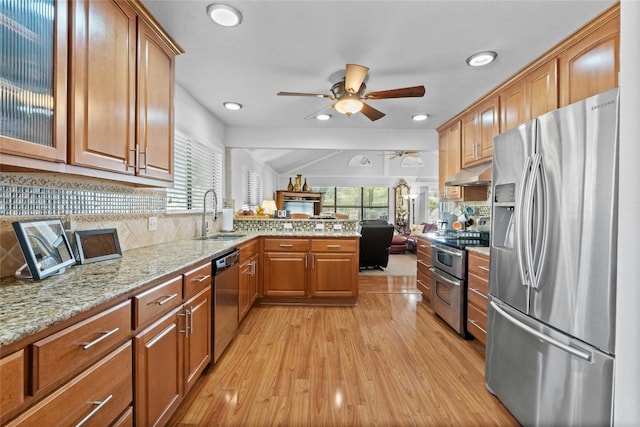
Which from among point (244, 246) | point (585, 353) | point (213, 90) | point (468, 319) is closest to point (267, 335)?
point (244, 246)

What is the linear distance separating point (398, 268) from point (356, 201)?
5.19 metres

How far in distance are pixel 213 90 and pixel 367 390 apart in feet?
9.55

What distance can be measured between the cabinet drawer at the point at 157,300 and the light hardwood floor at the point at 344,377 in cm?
71

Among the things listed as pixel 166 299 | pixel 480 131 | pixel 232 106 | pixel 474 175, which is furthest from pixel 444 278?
pixel 232 106

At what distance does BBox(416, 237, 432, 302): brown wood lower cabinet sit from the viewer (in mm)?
3439

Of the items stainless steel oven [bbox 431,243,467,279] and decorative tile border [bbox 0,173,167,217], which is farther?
stainless steel oven [bbox 431,243,467,279]

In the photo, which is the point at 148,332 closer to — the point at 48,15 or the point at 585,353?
the point at 48,15

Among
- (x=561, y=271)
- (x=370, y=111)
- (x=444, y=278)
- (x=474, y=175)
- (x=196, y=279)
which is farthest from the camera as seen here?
(x=474, y=175)

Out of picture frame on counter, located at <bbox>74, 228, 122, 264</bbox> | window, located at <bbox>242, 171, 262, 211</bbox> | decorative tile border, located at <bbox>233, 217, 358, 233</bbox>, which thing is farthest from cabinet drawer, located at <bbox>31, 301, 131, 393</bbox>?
window, located at <bbox>242, 171, 262, 211</bbox>

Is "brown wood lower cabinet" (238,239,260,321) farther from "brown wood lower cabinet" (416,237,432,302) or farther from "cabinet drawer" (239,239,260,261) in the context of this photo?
"brown wood lower cabinet" (416,237,432,302)

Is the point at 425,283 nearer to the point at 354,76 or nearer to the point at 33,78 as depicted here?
the point at 354,76

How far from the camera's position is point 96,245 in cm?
164

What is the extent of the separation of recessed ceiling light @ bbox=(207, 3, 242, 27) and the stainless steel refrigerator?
1799mm

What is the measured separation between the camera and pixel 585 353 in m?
1.25
